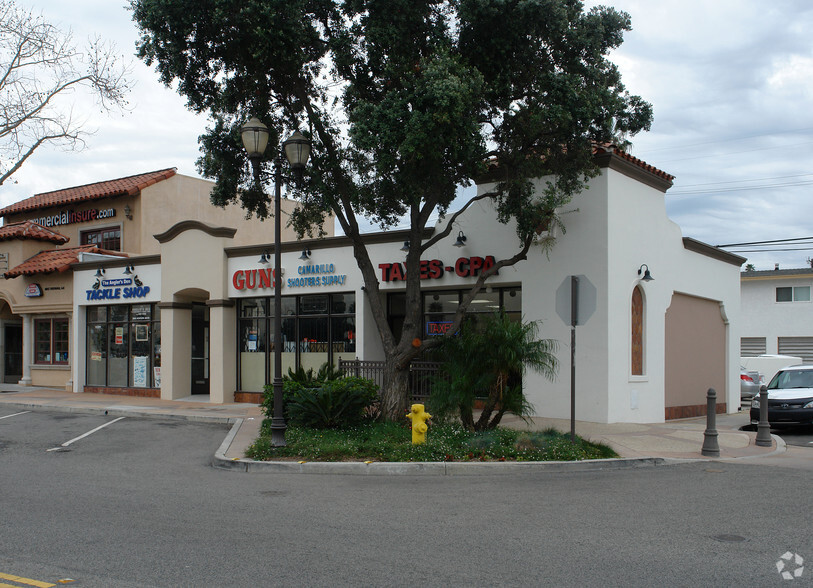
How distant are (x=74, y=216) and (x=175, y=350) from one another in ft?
37.0

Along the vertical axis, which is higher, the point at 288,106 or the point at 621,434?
the point at 288,106

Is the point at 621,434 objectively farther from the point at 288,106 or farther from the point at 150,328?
the point at 150,328

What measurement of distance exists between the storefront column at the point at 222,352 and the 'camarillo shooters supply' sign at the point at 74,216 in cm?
1011

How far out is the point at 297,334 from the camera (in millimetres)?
20438

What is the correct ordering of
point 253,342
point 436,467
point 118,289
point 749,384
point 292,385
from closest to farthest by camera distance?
point 436,467, point 292,385, point 253,342, point 118,289, point 749,384

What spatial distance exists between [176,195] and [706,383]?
69.5ft

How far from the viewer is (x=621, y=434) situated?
45.7 ft

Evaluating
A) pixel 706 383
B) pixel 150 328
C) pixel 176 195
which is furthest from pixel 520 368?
pixel 176 195

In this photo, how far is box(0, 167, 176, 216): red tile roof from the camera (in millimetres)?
27812

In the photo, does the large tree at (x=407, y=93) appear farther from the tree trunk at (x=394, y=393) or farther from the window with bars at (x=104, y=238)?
the window with bars at (x=104, y=238)

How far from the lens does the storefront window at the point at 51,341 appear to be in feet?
88.3

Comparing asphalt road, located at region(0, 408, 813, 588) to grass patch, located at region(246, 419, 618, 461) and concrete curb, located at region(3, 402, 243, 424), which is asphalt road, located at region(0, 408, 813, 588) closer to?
grass patch, located at region(246, 419, 618, 461)

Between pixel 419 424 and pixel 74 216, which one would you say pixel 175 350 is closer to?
pixel 74 216

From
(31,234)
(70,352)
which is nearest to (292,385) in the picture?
(70,352)
